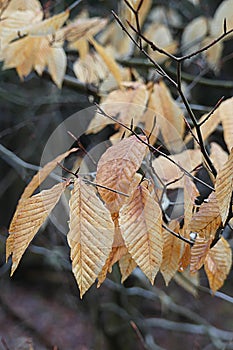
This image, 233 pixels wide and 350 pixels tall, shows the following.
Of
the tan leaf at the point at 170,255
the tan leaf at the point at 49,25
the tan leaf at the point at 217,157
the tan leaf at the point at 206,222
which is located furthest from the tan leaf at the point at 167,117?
the tan leaf at the point at 206,222

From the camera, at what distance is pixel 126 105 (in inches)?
43.5

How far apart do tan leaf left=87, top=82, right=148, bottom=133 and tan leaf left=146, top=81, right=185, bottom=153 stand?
0.19 feet

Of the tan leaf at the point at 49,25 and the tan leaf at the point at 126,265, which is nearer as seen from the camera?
the tan leaf at the point at 126,265

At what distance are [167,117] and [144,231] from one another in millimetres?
600

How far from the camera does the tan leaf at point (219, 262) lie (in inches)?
33.7

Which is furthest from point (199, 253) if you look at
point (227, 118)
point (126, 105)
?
point (126, 105)

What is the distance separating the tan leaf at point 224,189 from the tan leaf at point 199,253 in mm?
121

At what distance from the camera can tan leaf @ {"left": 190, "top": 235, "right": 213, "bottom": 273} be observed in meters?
0.69

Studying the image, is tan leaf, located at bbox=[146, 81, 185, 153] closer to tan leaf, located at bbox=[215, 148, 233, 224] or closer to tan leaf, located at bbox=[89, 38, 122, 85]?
tan leaf, located at bbox=[89, 38, 122, 85]

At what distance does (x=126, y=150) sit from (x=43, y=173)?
189 mm

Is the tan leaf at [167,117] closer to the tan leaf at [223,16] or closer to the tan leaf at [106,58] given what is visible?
the tan leaf at [106,58]

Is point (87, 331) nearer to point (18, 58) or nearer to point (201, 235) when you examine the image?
point (18, 58)

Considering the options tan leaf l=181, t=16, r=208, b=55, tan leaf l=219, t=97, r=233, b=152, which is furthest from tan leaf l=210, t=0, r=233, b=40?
tan leaf l=219, t=97, r=233, b=152

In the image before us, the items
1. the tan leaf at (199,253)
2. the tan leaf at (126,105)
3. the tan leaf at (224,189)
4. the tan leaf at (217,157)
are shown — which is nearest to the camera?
the tan leaf at (224,189)
